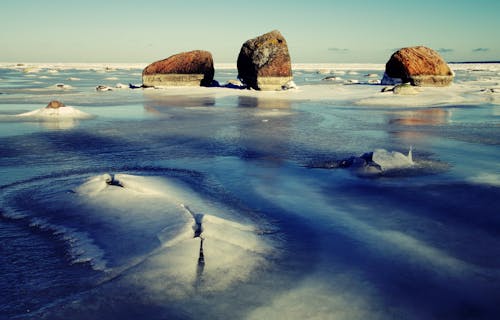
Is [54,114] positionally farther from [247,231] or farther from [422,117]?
[422,117]

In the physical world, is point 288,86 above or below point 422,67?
below

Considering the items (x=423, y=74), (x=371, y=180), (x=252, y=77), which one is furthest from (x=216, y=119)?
(x=423, y=74)

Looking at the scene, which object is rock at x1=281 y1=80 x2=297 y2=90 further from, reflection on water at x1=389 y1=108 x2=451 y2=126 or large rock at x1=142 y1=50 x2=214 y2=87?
reflection on water at x1=389 y1=108 x2=451 y2=126

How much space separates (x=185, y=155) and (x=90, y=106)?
8125 millimetres

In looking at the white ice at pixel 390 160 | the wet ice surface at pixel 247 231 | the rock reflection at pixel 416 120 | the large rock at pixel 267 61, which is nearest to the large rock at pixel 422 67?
the large rock at pixel 267 61

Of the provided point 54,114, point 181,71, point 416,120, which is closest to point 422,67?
point 416,120

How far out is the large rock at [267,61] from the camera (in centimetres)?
2012

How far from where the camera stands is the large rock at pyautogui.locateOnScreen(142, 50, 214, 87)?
73.2 ft

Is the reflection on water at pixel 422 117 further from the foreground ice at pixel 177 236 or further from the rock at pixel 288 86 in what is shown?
the rock at pixel 288 86

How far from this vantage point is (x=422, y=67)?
20.0 meters


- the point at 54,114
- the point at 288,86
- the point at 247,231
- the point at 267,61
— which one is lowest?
the point at 247,231

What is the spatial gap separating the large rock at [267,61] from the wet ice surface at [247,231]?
13.9 m

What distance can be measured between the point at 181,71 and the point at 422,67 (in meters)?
12.1

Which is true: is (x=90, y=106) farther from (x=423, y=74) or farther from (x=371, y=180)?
(x=423, y=74)
